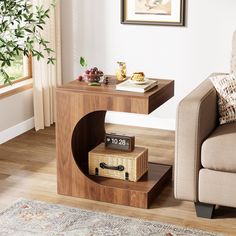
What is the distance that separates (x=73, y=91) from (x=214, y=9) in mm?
1733

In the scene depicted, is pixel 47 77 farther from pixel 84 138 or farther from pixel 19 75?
pixel 84 138

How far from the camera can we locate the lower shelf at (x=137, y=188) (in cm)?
324

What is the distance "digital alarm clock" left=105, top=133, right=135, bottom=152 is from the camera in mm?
Answer: 3430

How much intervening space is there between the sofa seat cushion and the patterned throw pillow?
30 cm

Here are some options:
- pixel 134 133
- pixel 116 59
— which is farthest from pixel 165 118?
pixel 116 59

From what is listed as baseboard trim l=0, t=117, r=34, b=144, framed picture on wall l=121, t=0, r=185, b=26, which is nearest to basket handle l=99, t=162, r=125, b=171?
→ baseboard trim l=0, t=117, r=34, b=144

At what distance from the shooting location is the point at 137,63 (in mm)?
4793

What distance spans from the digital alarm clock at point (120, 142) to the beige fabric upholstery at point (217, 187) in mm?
566

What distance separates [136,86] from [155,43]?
1532mm

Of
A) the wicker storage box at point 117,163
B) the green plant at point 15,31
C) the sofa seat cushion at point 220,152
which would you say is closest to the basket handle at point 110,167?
the wicker storage box at point 117,163

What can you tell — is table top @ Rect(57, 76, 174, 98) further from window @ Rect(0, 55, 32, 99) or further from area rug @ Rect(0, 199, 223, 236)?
window @ Rect(0, 55, 32, 99)

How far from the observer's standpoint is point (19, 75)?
15.5 feet

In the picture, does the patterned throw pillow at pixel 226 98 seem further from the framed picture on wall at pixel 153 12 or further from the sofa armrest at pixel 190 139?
the framed picture on wall at pixel 153 12

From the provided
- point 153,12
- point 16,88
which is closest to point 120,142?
point 16,88
